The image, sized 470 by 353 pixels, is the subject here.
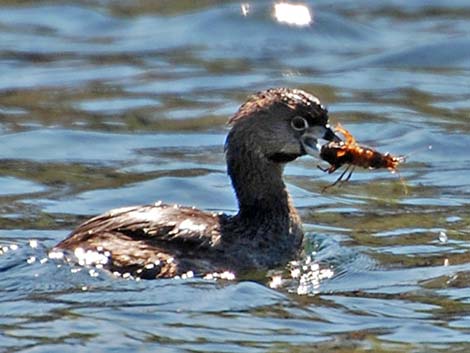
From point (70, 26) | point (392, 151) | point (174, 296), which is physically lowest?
point (174, 296)

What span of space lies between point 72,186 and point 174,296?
12.4 feet

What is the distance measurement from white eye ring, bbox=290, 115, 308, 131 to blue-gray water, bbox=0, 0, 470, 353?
840mm

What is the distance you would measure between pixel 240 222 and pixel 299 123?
796 mm

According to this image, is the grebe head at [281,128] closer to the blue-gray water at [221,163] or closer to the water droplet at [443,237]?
the blue-gray water at [221,163]

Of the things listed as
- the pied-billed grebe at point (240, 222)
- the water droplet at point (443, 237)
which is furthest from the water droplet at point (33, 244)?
the water droplet at point (443, 237)

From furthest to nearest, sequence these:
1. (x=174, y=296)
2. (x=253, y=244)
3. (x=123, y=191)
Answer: (x=123, y=191), (x=253, y=244), (x=174, y=296)

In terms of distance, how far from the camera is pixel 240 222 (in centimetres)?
1173

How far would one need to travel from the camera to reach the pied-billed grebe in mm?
10891

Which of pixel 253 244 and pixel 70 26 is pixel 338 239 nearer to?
pixel 253 244

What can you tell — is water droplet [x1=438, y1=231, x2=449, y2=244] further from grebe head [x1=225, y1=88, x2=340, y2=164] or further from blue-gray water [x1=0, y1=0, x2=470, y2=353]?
grebe head [x1=225, y1=88, x2=340, y2=164]

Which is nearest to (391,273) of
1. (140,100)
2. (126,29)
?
(140,100)

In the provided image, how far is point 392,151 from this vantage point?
1560 cm

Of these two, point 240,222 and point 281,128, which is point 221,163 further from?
point 240,222

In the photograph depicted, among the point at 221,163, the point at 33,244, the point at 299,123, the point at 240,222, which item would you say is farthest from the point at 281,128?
the point at 221,163
